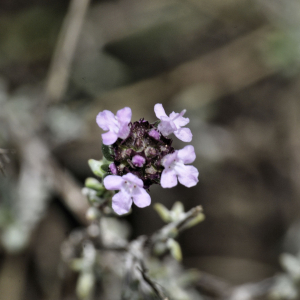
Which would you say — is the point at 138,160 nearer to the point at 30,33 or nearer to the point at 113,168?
the point at 113,168

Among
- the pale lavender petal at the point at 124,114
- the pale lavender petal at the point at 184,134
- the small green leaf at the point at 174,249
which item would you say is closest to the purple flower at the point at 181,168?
the pale lavender petal at the point at 184,134

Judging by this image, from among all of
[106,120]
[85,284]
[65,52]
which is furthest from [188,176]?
[65,52]

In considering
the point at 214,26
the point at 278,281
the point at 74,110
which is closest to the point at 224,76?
the point at 214,26

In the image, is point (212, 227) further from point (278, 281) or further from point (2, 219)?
point (2, 219)

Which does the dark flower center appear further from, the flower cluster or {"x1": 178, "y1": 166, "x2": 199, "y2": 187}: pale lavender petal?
{"x1": 178, "y1": 166, "x2": 199, "y2": 187}: pale lavender petal

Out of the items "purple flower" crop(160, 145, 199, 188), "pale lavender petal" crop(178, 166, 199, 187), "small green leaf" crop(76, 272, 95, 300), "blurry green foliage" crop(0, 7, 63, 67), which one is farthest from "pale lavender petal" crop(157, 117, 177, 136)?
"blurry green foliage" crop(0, 7, 63, 67)

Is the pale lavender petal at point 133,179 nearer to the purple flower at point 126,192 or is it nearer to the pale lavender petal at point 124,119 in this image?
the purple flower at point 126,192
